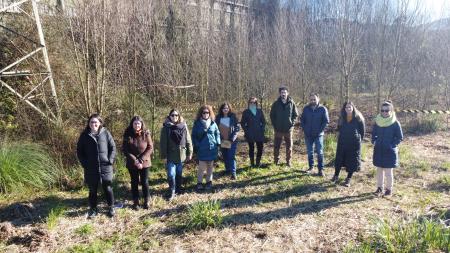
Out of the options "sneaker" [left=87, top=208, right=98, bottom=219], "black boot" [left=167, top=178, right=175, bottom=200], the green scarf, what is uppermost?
the green scarf

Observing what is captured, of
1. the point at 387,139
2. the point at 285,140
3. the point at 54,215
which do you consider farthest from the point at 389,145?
the point at 54,215

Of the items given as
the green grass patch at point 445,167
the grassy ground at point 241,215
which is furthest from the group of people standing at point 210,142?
the green grass patch at point 445,167

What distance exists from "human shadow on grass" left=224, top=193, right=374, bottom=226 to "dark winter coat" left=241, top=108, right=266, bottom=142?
195 cm

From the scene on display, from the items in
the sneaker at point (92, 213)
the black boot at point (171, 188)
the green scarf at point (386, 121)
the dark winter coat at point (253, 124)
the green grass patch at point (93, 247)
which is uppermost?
the green scarf at point (386, 121)

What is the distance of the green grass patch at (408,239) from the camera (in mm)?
4059

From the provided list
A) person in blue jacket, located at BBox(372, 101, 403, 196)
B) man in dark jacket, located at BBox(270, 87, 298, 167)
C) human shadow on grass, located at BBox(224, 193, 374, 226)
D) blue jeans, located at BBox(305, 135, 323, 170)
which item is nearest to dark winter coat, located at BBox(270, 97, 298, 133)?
man in dark jacket, located at BBox(270, 87, 298, 167)

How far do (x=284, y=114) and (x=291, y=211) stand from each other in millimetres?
2445

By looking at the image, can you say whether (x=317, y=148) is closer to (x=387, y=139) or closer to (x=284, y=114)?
(x=284, y=114)

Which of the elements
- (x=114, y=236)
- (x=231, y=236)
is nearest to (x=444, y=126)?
(x=231, y=236)

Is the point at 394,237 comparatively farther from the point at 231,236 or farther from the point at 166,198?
the point at 166,198

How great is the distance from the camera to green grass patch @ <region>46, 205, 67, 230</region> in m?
4.92

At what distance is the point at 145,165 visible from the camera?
5512 millimetres

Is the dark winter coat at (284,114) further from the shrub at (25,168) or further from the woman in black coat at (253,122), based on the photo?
the shrub at (25,168)

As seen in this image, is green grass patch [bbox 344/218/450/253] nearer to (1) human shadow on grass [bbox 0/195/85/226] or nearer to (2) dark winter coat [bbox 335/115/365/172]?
(2) dark winter coat [bbox 335/115/365/172]
